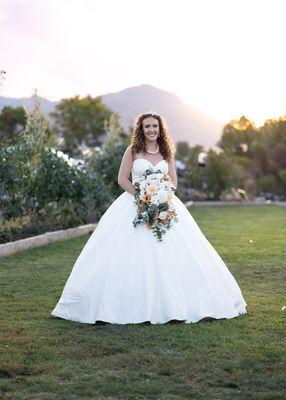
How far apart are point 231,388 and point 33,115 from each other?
46.5 feet

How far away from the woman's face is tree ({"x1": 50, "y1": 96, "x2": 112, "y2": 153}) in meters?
40.6

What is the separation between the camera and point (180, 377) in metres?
5.36

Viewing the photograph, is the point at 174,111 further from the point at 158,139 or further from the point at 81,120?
the point at 158,139

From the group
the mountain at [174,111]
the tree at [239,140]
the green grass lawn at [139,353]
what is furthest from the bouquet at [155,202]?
the mountain at [174,111]

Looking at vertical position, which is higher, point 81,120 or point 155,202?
point 81,120

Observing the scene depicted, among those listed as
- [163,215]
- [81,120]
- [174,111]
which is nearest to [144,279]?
[163,215]

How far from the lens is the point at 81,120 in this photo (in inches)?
1938

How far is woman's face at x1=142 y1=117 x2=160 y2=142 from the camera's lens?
789 centimetres

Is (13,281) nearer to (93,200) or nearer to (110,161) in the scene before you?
(93,200)

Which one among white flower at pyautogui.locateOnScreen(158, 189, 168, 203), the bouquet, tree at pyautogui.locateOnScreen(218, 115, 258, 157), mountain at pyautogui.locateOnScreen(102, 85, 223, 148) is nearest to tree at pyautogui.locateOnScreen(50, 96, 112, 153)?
tree at pyautogui.locateOnScreen(218, 115, 258, 157)

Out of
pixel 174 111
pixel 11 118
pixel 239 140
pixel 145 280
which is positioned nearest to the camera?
pixel 145 280

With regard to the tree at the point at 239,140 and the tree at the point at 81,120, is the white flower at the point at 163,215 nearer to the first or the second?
the tree at the point at 239,140

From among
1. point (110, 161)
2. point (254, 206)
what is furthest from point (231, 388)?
point (254, 206)

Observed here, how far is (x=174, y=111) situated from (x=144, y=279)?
270 ft
